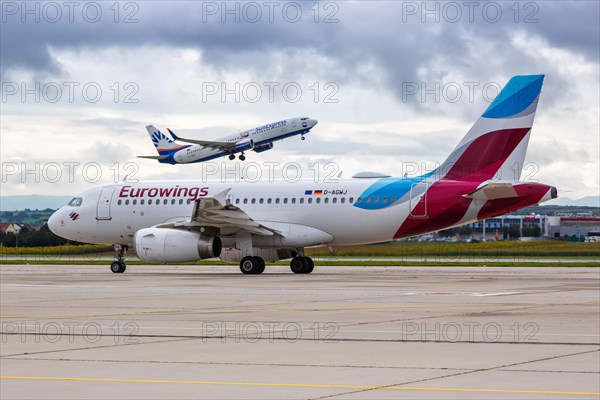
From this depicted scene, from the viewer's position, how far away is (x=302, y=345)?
14.5 metres

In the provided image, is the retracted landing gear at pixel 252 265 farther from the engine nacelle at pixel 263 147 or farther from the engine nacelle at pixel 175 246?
the engine nacelle at pixel 263 147

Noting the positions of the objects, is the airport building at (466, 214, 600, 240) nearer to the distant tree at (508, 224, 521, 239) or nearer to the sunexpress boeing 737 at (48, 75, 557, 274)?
the distant tree at (508, 224, 521, 239)

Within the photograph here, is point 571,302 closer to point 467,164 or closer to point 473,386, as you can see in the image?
point 473,386

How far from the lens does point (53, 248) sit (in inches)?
2741

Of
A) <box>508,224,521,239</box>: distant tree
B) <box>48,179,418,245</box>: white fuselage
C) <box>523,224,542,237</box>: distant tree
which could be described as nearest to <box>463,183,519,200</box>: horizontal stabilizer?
<box>48,179,418,245</box>: white fuselage

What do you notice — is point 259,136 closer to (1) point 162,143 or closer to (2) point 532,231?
(1) point 162,143

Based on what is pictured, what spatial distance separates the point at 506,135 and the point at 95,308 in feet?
74.5

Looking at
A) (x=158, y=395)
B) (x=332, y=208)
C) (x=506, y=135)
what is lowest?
(x=158, y=395)

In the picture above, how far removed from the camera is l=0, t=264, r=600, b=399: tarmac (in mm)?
10797

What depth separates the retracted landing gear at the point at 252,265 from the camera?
40.9 meters

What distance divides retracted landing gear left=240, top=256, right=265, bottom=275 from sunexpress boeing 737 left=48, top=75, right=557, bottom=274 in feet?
0.12

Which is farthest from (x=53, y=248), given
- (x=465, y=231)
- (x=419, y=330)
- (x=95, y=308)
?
(x=419, y=330)

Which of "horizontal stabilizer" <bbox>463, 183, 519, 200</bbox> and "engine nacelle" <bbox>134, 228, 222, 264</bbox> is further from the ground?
"horizontal stabilizer" <bbox>463, 183, 519, 200</bbox>

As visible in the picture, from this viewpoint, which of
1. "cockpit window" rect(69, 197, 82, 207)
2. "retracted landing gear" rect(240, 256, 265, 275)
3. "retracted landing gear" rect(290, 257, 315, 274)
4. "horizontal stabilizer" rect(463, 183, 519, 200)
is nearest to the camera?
"horizontal stabilizer" rect(463, 183, 519, 200)
